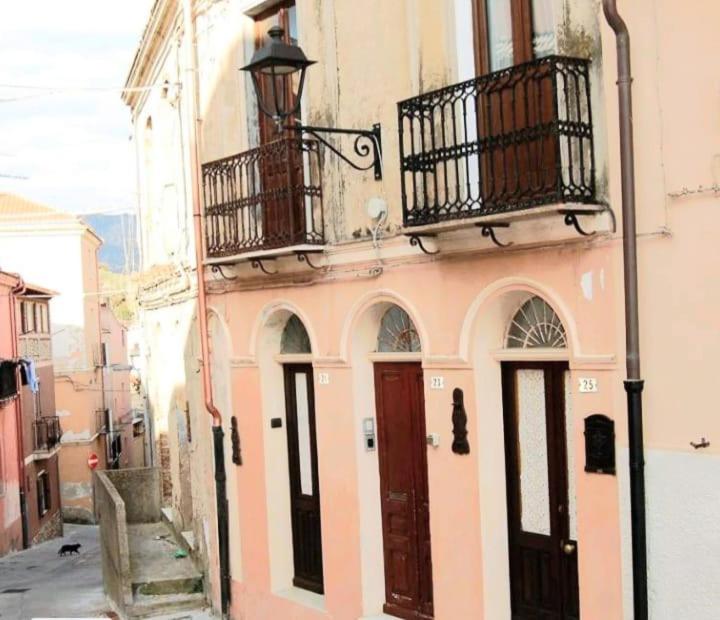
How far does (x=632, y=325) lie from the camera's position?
23.8 ft

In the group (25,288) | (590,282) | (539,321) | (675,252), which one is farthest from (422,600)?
(25,288)

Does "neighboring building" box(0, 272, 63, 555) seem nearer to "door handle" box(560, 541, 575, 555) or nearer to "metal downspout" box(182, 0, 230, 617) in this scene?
"metal downspout" box(182, 0, 230, 617)

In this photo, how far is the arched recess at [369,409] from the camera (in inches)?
415

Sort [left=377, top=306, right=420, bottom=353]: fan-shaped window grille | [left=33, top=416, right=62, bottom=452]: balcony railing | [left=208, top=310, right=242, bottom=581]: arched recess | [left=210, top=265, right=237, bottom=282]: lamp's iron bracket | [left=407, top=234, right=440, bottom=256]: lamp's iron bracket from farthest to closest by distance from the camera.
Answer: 1. [left=33, top=416, right=62, bottom=452]: balcony railing
2. [left=208, top=310, right=242, bottom=581]: arched recess
3. [left=210, top=265, right=237, bottom=282]: lamp's iron bracket
4. [left=377, top=306, right=420, bottom=353]: fan-shaped window grille
5. [left=407, top=234, right=440, bottom=256]: lamp's iron bracket

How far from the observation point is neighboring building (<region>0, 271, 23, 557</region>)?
2842cm

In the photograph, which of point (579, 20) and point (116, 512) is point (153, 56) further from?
point (579, 20)

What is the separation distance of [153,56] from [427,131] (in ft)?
31.8

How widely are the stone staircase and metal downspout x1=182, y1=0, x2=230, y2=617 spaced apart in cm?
119

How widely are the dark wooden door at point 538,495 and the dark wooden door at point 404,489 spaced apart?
1.22m

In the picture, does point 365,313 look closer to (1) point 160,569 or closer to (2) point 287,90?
(2) point 287,90

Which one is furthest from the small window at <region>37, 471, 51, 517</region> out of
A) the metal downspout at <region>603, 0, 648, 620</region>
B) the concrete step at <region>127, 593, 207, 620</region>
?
the metal downspout at <region>603, 0, 648, 620</region>

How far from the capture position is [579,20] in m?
7.64

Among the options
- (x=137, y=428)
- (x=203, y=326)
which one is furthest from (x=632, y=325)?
(x=137, y=428)

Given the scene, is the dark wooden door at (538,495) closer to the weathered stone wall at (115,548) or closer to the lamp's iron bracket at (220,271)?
the lamp's iron bracket at (220,271)
